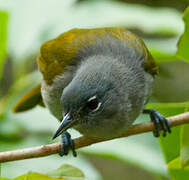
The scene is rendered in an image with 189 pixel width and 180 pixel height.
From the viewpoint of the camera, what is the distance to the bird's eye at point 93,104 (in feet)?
7.27

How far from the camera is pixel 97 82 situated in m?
2.24

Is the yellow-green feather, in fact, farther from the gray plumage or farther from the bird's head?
the bird's head

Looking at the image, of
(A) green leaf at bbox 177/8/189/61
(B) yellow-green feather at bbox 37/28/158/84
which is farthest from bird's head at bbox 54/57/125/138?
(A) green leaf at bbox 177/8/189/61

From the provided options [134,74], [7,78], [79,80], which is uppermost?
[79,80]

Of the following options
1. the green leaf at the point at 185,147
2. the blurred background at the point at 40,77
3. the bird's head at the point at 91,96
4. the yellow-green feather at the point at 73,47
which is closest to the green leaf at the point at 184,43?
the blurred background at the point at 40,77

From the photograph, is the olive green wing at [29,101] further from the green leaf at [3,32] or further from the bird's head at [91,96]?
the bird's head at [91,96]

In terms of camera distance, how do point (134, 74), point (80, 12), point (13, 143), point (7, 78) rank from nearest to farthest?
point (134, 74)
point (13, 143)
point (80, 12)
point (7, 78)

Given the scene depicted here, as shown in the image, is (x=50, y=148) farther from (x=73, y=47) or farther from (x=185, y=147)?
(x=73, y=47)

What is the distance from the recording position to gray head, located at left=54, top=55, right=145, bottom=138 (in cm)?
215

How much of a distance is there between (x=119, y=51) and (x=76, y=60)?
0.26m

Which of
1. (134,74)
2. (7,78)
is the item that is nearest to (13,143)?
(134,74)

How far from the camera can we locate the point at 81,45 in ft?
8.70

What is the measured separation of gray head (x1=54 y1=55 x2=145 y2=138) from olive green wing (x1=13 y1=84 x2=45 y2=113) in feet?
2.38

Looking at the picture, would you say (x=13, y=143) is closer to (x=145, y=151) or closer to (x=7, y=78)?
(x=145, y=151)
